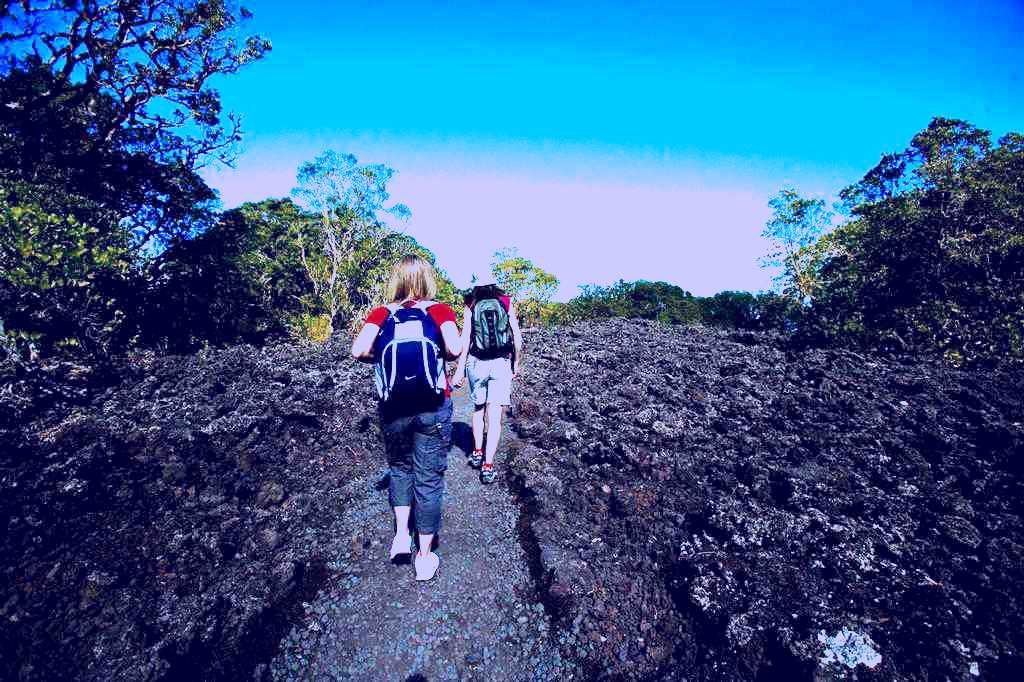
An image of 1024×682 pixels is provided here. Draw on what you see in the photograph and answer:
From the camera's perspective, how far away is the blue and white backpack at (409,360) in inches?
128

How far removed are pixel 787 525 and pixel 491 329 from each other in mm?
3655

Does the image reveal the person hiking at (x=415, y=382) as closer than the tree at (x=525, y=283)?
Yes

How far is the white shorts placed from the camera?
4941 millimetres

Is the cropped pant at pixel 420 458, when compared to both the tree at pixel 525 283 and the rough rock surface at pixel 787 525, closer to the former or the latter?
the rough rock surface at pixel 787 525

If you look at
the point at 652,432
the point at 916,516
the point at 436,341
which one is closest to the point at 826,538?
the point at 916,516

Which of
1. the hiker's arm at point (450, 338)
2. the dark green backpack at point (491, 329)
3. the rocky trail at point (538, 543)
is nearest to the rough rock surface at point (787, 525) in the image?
the rocky trail at point (538, 543)

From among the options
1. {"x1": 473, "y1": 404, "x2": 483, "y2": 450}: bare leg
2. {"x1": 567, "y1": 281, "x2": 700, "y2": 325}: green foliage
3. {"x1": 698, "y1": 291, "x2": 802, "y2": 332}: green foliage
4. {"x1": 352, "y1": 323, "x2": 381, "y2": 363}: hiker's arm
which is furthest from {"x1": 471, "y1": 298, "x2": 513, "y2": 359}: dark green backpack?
{"x1": 698, "y1": 291, "x2": 802, "y2": 332}: green foliage

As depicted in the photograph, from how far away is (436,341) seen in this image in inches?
133

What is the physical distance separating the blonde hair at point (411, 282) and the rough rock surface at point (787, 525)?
2.78 m

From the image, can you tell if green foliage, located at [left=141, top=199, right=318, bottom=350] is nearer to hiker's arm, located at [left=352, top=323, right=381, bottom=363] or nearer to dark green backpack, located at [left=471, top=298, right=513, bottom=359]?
dark green backpack, located at [left=471, top=298, right=513, bottom=359]

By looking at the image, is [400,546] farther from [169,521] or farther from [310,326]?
[310,326]

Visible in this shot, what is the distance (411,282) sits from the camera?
11.4ft

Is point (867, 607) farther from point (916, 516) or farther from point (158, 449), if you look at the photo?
point (158, 449)

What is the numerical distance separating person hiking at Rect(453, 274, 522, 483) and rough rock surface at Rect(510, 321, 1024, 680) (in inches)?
48.8
